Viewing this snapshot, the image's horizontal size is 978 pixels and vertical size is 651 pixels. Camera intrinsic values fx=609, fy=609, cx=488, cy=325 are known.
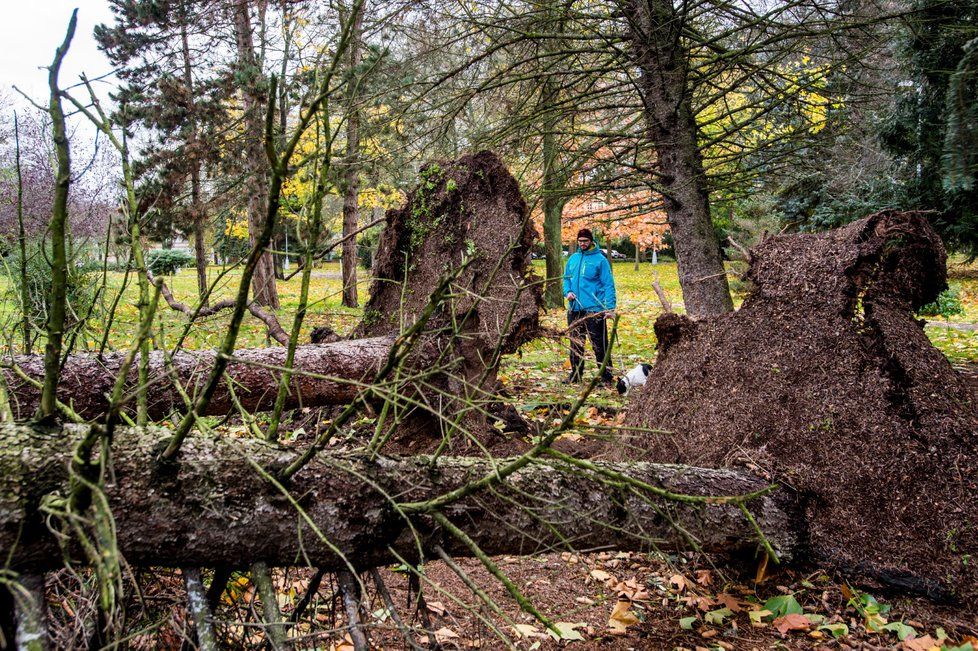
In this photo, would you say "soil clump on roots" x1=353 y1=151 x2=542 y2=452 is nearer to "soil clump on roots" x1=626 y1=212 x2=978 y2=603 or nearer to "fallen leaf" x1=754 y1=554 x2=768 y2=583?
"soil clump on roots" x1=626 y1=212 x2=978 y2=603

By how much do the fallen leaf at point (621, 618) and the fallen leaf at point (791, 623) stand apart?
60 cm

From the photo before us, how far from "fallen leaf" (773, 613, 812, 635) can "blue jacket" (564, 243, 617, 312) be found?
493 centimetres

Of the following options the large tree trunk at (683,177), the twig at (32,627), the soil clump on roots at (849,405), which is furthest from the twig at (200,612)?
the large tree trunk at (683,177)

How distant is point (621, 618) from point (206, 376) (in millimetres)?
3113

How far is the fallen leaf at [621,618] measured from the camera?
8.93ft

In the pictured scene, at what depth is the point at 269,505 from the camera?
1854 millimetres

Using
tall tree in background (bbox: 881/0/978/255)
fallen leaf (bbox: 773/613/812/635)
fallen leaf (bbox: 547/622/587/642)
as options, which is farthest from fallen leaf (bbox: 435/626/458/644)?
tall tree in background (bbox: 881/0/978/255)

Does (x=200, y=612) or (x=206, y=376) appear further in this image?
(x=206, y=376)

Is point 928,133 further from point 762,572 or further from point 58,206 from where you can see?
point 58,206

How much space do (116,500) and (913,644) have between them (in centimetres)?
290

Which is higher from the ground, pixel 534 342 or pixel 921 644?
pixel 534 342

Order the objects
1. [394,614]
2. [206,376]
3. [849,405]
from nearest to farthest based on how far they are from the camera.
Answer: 1. [394,614]
2. [849,405]
3. [206,376]

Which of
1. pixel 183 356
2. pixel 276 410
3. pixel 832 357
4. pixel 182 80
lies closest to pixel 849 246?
pixel 832 357

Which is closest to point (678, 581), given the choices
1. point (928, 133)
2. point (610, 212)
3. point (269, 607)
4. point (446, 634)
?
point (446, 634)
